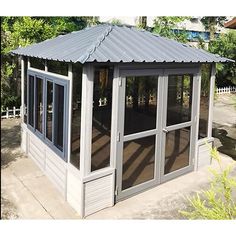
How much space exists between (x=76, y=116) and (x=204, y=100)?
3088mm

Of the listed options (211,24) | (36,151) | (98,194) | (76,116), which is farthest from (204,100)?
(211,24)

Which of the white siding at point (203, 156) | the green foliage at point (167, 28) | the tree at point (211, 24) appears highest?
the tree at point (211, 24)

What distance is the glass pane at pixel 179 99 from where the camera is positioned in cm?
601

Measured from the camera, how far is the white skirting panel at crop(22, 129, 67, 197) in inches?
224

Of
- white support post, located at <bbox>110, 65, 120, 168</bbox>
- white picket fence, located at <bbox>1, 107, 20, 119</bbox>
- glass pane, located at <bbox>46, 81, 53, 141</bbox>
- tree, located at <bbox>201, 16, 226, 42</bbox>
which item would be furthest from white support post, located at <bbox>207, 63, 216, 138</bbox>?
tree, located at <bbox>201, 16, 226, 42</bbox>

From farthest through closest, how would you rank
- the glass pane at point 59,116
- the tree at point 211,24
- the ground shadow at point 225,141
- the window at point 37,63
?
the tree at point 211,24 < the ground shadow at point 225,141 < the window at point 37,63 < the glass pane at point 59,116

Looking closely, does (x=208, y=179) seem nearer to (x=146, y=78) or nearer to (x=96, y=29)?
(x=146, y=78)

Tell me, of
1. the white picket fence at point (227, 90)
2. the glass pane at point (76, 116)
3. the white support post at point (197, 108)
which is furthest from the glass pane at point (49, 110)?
the white picket fence at point (227, 90)

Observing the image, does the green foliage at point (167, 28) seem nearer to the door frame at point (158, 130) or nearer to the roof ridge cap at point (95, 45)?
the door frame at point (158, 130)

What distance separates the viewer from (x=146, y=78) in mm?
5535

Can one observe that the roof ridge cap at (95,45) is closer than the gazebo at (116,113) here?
Yes

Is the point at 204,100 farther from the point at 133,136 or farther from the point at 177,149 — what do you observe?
the point at 133,136

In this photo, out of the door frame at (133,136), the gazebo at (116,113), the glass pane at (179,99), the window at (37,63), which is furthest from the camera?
the window at (37,63)

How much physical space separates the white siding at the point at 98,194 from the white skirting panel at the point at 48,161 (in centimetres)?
69
